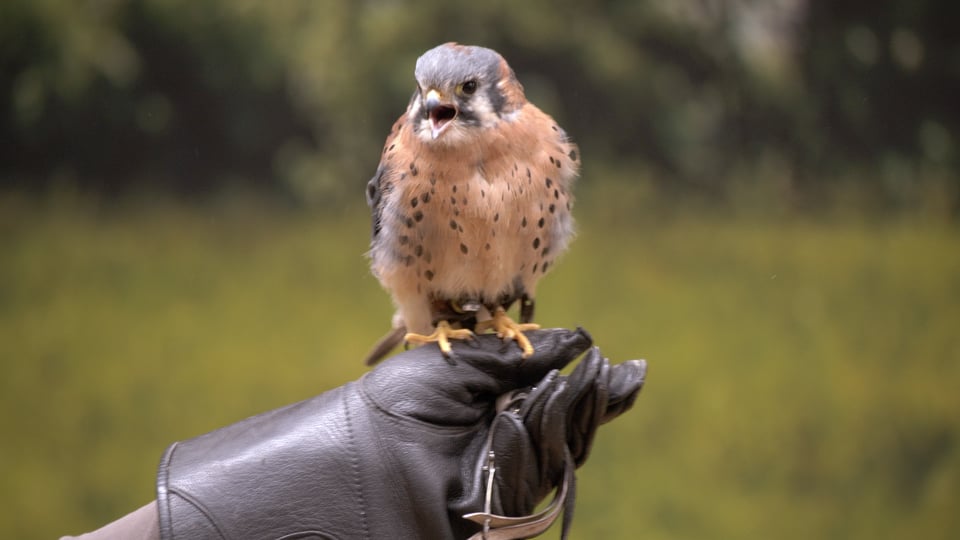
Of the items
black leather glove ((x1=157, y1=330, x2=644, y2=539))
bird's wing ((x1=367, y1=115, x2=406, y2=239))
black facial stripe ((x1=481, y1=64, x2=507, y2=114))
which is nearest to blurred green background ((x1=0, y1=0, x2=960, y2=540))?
bird's wing ((x1=367, y1=115, x2=406, y2=239))

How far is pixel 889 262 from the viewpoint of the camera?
2.65m

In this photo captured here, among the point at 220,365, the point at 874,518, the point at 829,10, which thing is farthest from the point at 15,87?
the point at 874,518

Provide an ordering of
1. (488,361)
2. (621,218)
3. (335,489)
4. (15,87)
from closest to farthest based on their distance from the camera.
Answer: (335,489) → (488,361) → (15,87) → (621,218)

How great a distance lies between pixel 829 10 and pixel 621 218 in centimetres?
79

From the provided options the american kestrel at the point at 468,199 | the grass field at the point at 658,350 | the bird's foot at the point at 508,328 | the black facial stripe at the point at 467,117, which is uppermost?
the black facial stripe at the point at 467,117

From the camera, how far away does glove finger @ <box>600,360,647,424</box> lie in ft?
4.53

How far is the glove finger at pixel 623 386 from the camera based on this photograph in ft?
4.53

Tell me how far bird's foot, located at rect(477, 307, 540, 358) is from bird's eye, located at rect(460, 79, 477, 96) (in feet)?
1.16

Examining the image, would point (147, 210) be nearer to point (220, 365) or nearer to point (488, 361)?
point (220, 365)

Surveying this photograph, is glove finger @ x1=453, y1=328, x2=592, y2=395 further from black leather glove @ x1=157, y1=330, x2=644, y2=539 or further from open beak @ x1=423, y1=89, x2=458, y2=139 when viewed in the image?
open beak @ x1=423, y1=89, x2=458, y2=139

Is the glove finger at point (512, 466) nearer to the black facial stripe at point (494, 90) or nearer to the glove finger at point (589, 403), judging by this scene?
the glove finger at point (589, 403)

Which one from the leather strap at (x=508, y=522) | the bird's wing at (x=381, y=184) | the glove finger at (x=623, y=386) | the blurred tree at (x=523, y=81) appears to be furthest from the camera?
the blurred tree at (x=523, y=81)

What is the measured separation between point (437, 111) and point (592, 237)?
128 centimetres

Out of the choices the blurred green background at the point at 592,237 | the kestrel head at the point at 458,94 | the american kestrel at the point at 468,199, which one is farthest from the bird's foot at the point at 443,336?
the blurred green background at the point at 592,237
